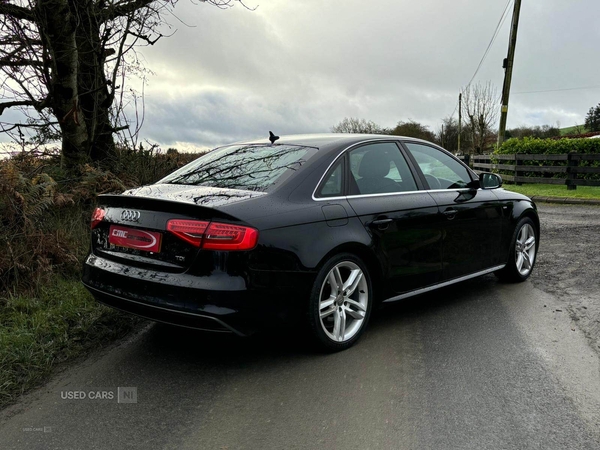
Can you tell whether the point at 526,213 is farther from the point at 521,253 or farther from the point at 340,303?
the point at 340,303

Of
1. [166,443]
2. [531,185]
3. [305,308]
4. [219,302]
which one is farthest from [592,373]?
[531,185]

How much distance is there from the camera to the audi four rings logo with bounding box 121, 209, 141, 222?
12.1 ft

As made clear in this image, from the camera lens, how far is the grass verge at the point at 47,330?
3.58 m

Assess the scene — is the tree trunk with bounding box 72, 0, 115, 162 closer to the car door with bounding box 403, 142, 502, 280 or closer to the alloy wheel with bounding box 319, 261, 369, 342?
the car door with bounding box 403, 142, 502, 280

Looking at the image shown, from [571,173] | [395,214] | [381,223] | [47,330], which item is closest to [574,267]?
[395,214]

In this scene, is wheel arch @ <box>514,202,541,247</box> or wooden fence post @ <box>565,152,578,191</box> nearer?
wheel arch @ <box>514,202,541,247</box>

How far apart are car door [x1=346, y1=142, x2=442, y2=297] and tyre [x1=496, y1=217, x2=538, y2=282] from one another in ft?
4.81

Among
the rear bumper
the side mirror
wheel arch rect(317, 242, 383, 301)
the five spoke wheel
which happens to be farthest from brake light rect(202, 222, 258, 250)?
the five spoke wheel

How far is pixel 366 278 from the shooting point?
418cm

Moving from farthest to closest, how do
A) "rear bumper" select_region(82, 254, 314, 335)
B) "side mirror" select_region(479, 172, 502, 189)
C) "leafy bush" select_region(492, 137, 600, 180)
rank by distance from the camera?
"leafy bush" select_region(492, 137, 600, 180)
"side mirror" select_region(479, 172, 502, 189)
"rear bumper" select_region(82, 254, 314, 335)

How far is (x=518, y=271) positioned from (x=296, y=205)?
335cm

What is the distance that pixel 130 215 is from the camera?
12.2ft

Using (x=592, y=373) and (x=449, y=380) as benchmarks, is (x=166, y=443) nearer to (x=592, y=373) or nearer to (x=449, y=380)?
(x=449, y=380)

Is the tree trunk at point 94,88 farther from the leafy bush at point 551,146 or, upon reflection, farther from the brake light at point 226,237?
the leafy bush at point 551,146
